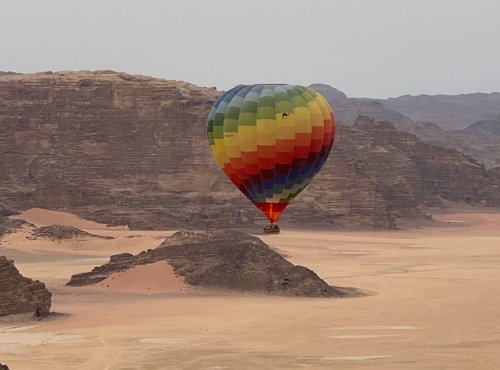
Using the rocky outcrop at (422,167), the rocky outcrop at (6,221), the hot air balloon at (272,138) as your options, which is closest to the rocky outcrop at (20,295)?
the hot air balloon at (272,138)

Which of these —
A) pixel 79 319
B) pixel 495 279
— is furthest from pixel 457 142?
pixel 79 319

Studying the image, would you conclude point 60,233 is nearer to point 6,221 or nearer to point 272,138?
point 6,221

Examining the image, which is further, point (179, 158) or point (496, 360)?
point (179, 158)

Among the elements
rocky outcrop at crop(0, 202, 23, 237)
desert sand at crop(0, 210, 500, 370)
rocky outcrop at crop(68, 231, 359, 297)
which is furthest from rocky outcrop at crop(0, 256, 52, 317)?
rocky outcrop at crop(0, 202, 23, 237)

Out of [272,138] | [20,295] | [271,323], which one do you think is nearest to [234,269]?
[272,138]

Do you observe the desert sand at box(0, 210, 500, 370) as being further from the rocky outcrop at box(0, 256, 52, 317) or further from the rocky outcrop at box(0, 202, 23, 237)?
the rocky outcrop at box(0, 202, 23, 237)

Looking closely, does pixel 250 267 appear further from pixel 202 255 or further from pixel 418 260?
pixel 418 260

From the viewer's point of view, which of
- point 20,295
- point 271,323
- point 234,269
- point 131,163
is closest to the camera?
point 271,323
